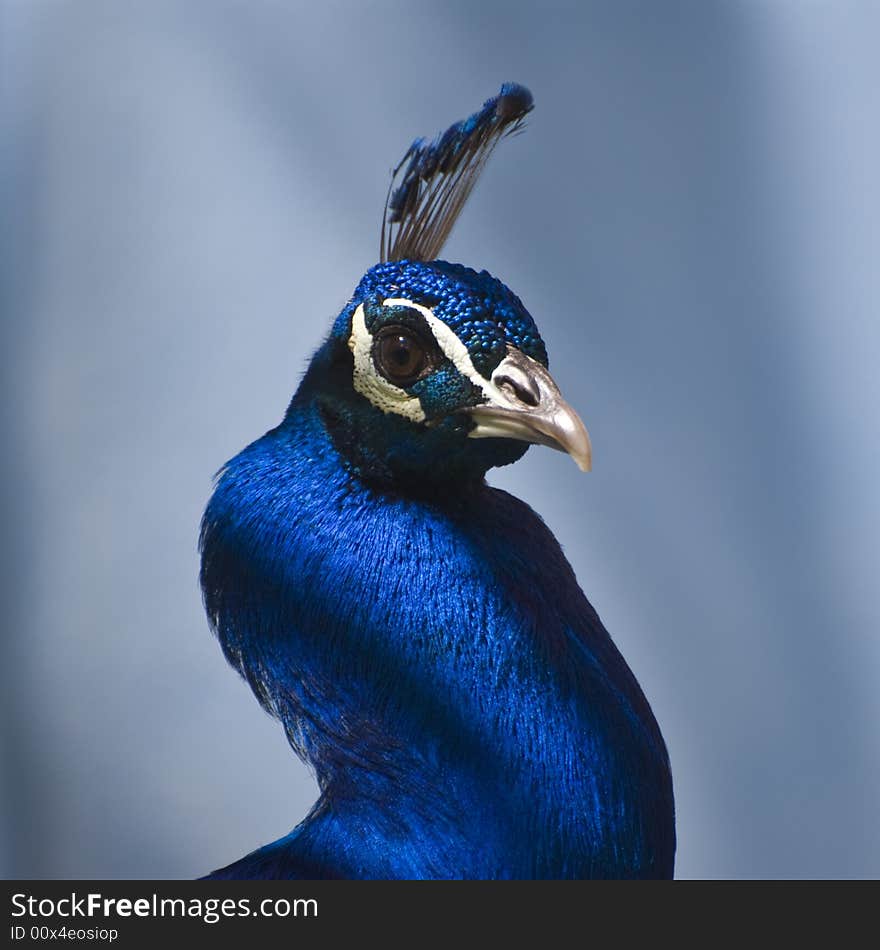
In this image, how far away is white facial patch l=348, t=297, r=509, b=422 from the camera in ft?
3.58

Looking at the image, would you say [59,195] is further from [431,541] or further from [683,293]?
[431,541]

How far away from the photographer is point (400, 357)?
1117mm

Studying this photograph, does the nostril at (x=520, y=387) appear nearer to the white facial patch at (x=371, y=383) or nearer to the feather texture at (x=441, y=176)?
the white facial patch at (x=371, y=383)

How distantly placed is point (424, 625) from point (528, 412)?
214mm

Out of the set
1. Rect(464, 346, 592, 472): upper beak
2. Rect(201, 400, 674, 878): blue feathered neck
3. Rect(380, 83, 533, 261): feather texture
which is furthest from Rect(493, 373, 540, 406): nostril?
Rect(380, 83, 533, 261): feather texture

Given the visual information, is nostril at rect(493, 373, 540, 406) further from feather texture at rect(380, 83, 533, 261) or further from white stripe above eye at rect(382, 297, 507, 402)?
feather texture at rect(380, 83, 533, 261)

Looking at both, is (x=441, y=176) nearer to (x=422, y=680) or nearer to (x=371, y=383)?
(x=371, y=383)

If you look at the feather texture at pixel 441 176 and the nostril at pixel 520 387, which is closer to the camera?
the nostril at pixel 520 387

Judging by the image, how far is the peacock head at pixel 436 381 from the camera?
1080 mm

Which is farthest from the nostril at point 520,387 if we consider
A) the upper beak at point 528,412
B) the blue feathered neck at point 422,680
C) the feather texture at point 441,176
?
the feather texture at point 441,176

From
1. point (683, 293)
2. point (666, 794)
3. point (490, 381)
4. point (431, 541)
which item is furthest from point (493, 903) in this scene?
point (683, 293)

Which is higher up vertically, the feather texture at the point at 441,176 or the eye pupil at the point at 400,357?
the feather texture at the point at 441,176

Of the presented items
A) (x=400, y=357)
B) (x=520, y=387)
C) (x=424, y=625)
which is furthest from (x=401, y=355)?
(x=424, y=625)

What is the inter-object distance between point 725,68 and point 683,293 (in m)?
0.38
